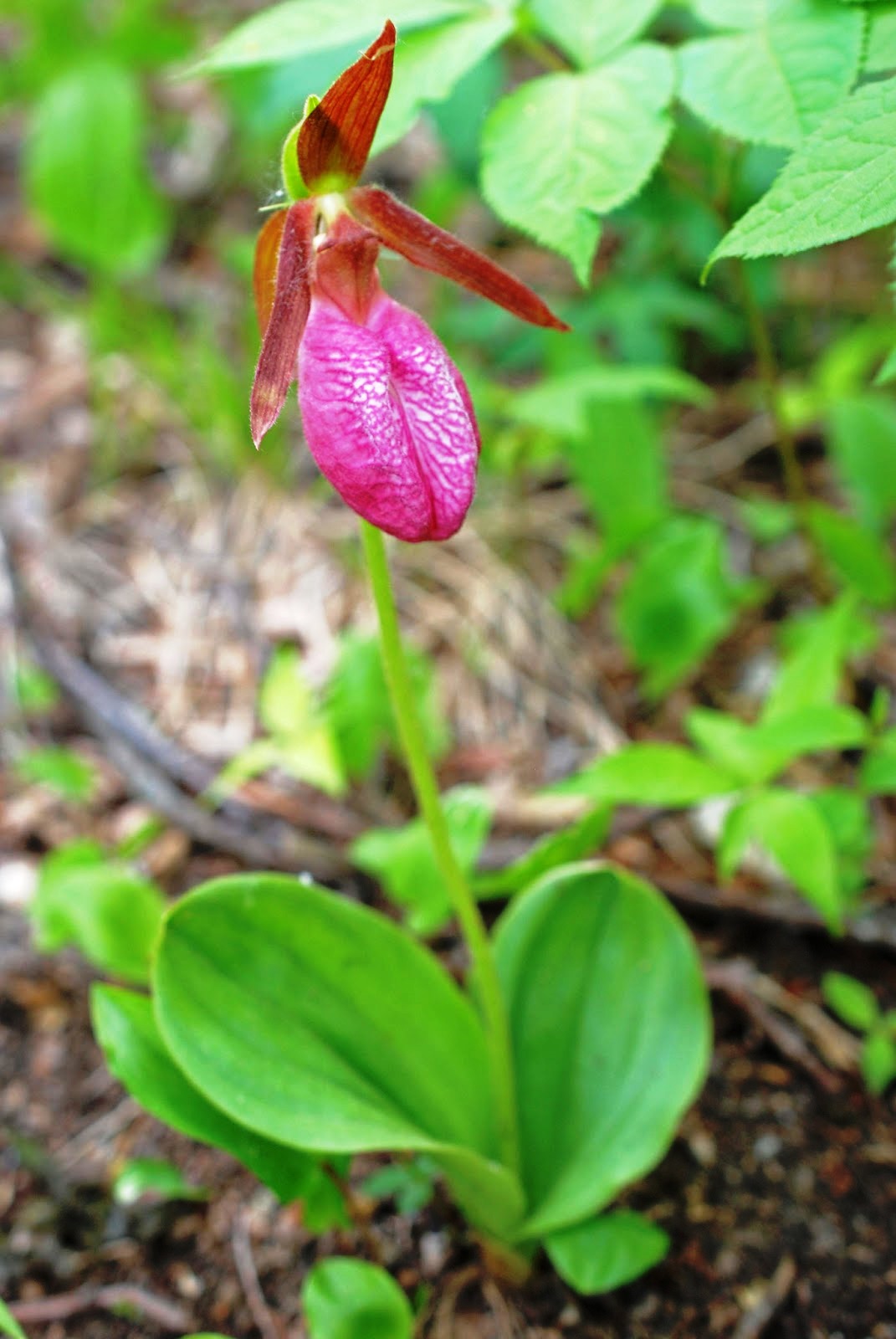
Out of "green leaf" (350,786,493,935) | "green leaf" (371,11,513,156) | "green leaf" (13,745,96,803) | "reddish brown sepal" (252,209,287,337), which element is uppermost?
"green leaf" (371,11,513,156)

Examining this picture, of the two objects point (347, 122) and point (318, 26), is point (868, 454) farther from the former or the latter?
point (347, 122)

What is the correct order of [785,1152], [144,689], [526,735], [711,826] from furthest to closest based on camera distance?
[144,689] → [526,735] → [711,826] → [785,1152]

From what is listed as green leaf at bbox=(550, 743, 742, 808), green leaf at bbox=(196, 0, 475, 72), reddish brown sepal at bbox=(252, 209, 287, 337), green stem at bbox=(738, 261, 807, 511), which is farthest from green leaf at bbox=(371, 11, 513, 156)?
green leaf at bbox=(550, 743, 742, 808)

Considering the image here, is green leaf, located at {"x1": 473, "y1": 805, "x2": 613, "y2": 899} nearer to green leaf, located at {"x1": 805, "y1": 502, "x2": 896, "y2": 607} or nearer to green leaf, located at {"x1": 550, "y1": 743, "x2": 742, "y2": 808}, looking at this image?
green leaf, located at {"x1": 550, "y1": 743, "x2": 742, "y2": 808}

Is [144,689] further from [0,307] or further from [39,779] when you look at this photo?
[0,307]

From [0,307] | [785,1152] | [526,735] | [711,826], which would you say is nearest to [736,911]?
[711,826]
